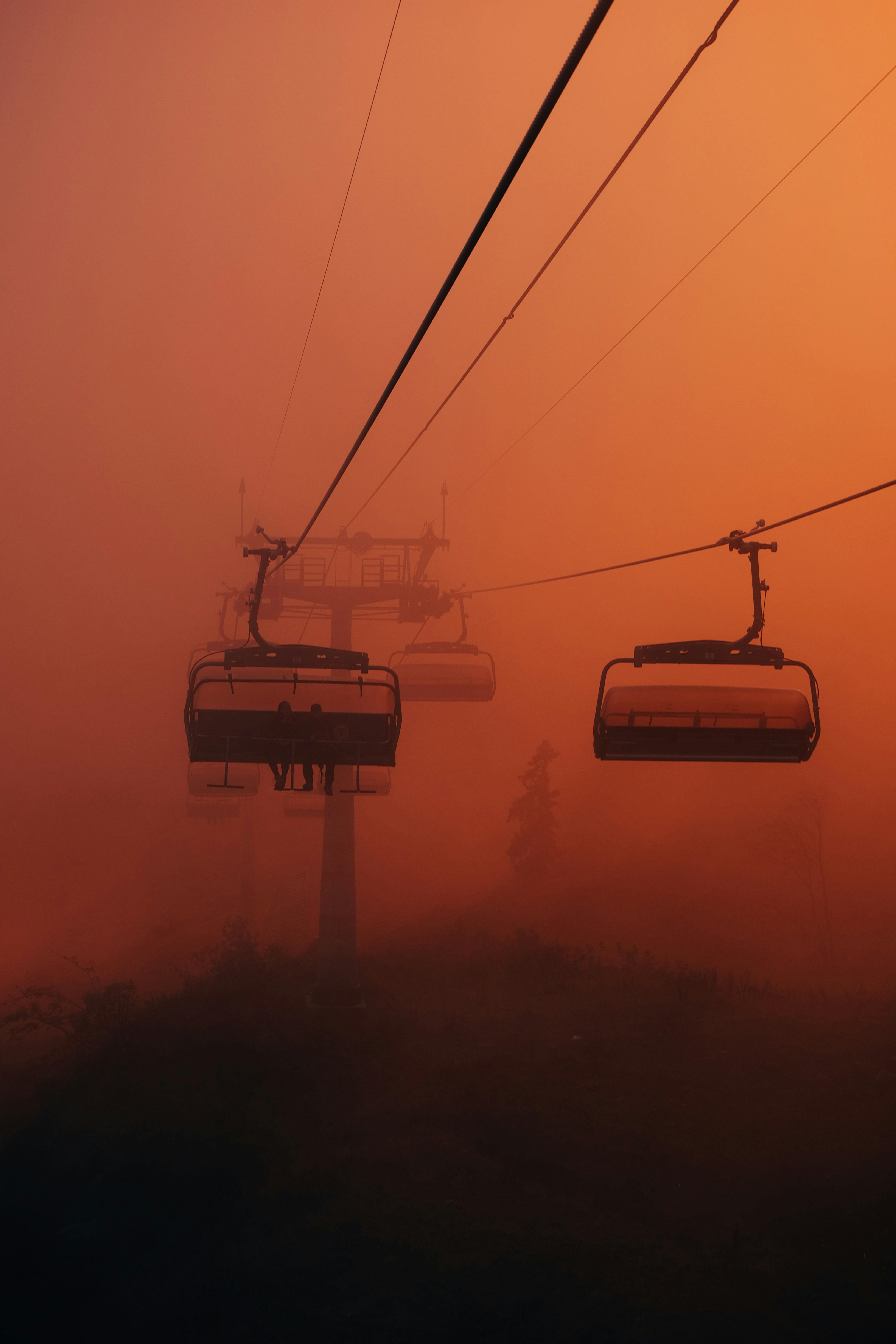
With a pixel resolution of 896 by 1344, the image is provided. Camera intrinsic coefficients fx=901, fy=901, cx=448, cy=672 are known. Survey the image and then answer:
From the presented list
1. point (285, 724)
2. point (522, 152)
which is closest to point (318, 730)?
point (285, 724)

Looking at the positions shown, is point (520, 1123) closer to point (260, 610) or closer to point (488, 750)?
point (260, 610)

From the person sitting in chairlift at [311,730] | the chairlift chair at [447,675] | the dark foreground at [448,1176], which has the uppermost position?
the chairlift chair at [447,675]

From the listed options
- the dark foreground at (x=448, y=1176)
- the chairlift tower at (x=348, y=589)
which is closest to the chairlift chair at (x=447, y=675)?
the chairlift tower at (x=348, y=589)

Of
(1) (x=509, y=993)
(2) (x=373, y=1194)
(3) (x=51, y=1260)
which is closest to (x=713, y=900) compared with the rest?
(1) (x=509, y=993)

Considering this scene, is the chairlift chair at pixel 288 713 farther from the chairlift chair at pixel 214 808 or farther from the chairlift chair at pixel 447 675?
the chairlift chair at pixel 214 808

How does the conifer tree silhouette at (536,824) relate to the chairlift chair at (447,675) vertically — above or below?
below

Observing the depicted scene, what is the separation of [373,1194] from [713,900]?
3810 cm

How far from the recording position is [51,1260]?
1324 cm

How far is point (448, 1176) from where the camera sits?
14914 millimetres

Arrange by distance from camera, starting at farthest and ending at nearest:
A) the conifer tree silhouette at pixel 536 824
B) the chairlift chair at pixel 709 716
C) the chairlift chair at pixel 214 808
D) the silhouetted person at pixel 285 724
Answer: the conifer tree silhouette at pixel 536 824
the chairlift chair at pixel 214 808
the silhouetted person at pixel 285 724
the chairlift chair at pixel 709 716

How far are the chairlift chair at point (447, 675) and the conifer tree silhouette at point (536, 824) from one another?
28.5m

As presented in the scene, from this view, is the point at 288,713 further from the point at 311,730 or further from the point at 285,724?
the point at 311,730

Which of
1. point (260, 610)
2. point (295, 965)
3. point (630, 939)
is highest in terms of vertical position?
point (260, 610)

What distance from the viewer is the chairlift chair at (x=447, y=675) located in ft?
63.0
